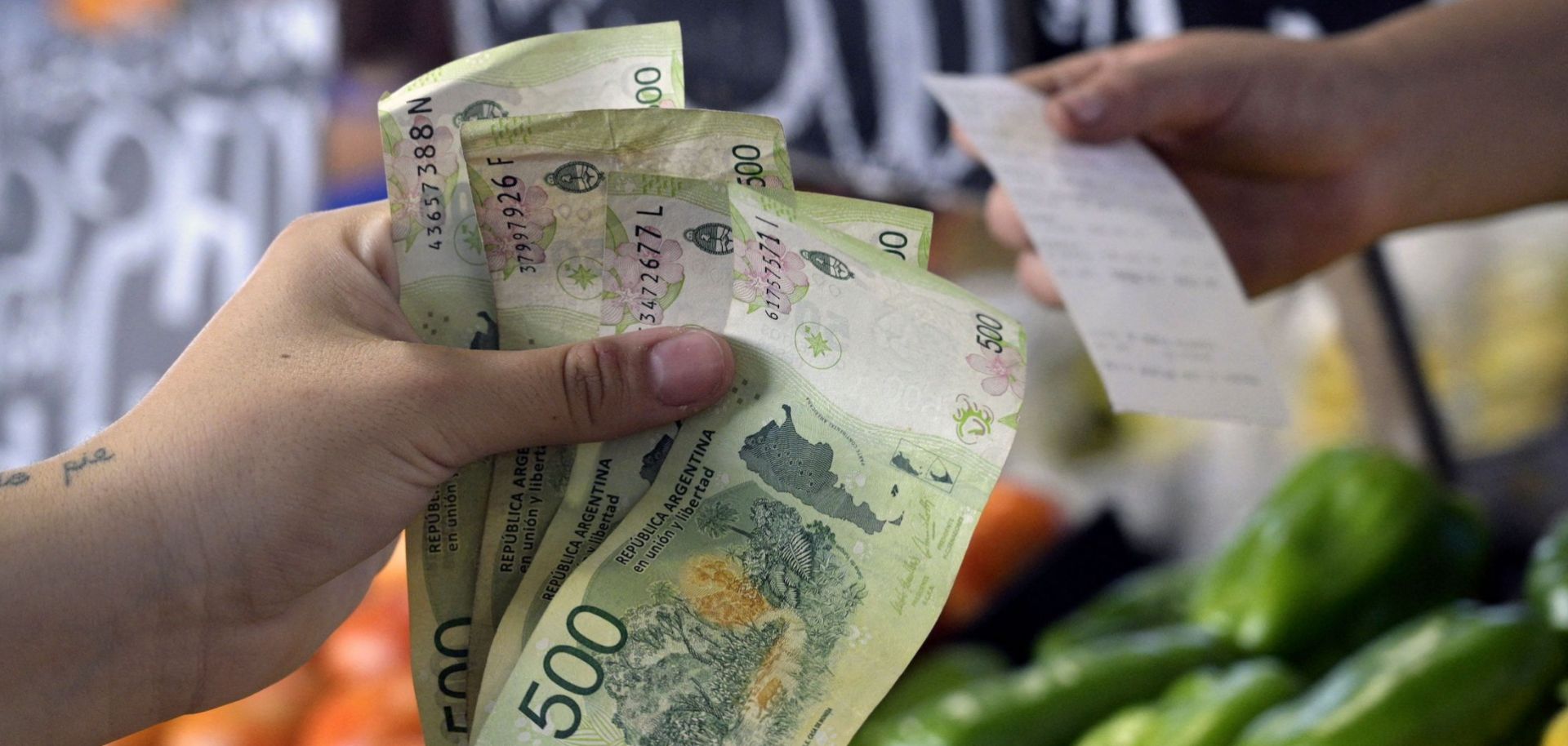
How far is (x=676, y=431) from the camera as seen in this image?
0.64 metres

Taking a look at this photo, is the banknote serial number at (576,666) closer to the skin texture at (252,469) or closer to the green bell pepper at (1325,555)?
A: the skin texture at (252,469)

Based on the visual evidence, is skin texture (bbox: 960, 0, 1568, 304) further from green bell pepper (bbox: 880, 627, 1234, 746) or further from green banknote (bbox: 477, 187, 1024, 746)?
green banknote (bbox: 477, 187, 1024, 746)

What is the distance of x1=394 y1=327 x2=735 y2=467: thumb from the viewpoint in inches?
23.6

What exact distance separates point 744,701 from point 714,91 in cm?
112

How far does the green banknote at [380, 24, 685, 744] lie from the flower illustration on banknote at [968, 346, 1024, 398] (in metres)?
0.23

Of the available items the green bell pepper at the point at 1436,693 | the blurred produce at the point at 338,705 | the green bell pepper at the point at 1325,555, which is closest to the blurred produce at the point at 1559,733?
the green bell pepper at the point at 1436,693

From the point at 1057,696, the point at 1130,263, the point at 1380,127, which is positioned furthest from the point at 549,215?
the point at 1380,127

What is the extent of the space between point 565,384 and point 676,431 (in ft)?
0.23

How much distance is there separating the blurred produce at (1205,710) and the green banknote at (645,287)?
61 centimetres

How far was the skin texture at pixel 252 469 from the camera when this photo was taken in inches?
23.6

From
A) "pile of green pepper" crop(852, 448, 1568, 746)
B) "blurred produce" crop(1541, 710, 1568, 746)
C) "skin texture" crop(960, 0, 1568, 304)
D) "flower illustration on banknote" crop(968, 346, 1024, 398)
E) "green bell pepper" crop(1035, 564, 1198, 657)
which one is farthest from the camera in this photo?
"green bell pepper" crop(1035, 564, 1198, 657)

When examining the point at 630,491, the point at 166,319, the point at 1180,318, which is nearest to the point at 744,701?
the point at 630,491

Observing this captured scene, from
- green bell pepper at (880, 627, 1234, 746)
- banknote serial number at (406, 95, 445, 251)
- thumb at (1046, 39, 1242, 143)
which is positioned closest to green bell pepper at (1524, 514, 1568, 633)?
green bell pepper at (880, 627, 1234, 746)

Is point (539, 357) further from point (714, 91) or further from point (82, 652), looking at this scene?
point (714, 91)
